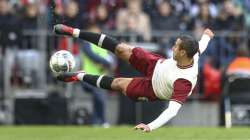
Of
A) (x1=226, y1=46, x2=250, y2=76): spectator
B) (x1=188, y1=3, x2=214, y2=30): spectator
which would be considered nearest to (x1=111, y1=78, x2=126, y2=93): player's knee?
(x1=226, y1=46, x2=250, y2=76): spectator

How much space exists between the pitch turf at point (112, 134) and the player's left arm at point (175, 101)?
2575 mm

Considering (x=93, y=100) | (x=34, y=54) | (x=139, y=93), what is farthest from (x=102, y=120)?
(x=139, y=93)

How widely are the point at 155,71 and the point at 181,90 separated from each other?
3.37 feet

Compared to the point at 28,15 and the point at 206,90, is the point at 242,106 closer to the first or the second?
the point at 206,90

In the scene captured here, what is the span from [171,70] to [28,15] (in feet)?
26.9

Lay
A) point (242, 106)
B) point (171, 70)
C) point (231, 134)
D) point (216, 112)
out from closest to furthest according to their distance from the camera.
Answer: point (171, 70) → point (231, 134) → point (242, 106) → point (216, 112)

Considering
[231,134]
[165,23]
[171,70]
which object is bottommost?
[231,134]

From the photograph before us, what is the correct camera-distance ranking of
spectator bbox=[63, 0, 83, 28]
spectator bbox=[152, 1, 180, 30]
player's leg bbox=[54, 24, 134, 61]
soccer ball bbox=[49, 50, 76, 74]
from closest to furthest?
player's leg bbox=[54, 24, 134, 61]
soccer ball bbox=[49, 50, 76, 74]
spectator bbox=[63, 0, 83, 28]
spectator bbox=[152, 1, 180, 30]

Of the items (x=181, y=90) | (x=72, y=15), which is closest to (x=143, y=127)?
(x=181, y=90)

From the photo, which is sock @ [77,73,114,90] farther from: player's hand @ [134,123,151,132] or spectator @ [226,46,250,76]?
spectator @ [226,46,250,76]

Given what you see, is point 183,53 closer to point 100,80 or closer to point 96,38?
point 96,38

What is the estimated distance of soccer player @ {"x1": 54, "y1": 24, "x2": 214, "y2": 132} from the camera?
45.5 feet

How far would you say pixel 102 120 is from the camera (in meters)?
20.3

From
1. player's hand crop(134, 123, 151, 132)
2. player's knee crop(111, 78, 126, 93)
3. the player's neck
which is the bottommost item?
player's hand crop(134, 123, 151, 132)
